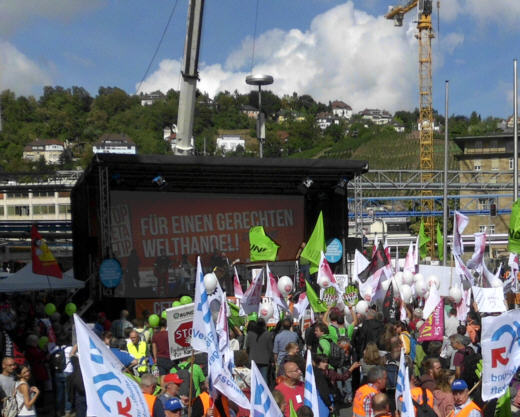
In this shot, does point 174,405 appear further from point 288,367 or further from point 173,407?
point 288,367

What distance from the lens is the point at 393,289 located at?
1466 centimetres

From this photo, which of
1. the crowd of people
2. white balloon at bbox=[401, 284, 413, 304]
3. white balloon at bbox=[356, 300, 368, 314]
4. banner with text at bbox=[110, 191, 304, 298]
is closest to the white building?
banner with text at bbox=[110, 191, 304, 298]

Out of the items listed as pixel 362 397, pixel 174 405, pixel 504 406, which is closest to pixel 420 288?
pixel 504 406

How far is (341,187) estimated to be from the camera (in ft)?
64.5

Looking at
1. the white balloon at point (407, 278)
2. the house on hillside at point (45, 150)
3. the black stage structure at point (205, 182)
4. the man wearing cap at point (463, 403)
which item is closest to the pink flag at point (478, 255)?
the white balloon at point (407, 278)

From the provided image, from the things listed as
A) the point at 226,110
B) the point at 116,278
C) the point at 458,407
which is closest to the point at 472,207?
the point at 116,278

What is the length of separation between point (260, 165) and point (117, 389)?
41.2ft

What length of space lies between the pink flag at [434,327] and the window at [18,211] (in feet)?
245

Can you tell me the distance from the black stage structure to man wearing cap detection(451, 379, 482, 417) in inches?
447

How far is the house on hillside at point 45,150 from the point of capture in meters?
140

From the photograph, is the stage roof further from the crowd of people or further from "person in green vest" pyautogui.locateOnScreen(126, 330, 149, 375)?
"person in green vest" pyautogui.locateOnScreen(126, 330, 149, 375)

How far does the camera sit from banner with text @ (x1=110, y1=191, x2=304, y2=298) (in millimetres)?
18406

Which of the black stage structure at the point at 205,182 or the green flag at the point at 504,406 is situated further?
the black stage structure at the point at 205,182

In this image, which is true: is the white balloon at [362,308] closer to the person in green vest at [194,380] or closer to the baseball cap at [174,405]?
the person in green vest at [194,380]
